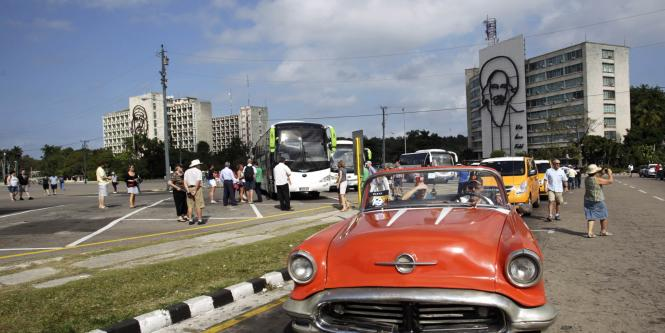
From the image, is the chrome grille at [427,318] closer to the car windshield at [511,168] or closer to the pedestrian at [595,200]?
the pedestrian at [595,200]

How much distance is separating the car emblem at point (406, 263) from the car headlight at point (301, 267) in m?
0.63

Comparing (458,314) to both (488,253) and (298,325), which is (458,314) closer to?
(488,253)

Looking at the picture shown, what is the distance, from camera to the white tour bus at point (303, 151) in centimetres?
2258

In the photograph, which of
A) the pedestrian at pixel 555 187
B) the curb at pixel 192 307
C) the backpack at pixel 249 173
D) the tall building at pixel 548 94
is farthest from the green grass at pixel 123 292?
the tall building at pixel 548 94

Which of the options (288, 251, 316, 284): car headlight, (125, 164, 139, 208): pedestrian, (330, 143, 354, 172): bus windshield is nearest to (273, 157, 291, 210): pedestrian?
(125, 164, 139, 208): pedestrian

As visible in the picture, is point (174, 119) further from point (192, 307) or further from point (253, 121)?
point (192, 307)

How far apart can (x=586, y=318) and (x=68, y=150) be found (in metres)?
170

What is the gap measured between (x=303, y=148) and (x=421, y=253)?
1952 centimetres

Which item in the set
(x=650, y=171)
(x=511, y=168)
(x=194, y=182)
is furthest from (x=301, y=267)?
(x=650, y=171)

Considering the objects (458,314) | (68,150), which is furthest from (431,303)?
(68,150)

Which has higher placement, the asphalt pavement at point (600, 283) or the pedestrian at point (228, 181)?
the pedestrian at point (228, 181)

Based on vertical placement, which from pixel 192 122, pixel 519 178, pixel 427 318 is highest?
pixel 192 122

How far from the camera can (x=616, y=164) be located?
90000 millimetres

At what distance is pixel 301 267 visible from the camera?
3951mm
